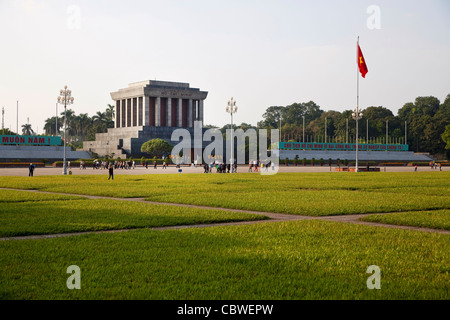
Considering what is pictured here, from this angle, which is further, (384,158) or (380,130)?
(380,130)

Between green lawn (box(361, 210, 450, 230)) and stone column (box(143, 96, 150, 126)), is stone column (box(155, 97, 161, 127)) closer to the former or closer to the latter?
stone column (box(143, 96, 150, 126))

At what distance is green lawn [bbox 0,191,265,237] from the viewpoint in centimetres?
1298

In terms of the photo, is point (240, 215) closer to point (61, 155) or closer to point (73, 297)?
point (73, 297)

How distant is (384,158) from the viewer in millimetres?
121750

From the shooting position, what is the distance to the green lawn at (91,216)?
13.0m

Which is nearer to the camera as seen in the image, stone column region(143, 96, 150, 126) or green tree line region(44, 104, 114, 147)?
stone column region(143, 96, 150, 126)

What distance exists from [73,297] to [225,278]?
7.54ft

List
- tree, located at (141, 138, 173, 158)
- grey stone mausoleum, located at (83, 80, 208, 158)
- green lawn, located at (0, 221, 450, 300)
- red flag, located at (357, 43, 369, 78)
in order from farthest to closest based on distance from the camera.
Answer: grey stone mausoleum, located at (83, 80, 208, 158) → tree, located at (141, 138, 173, 158) → red flag, located at (357, 43, 369, 78) → green lawn, located at (0, 221, 450, 300)

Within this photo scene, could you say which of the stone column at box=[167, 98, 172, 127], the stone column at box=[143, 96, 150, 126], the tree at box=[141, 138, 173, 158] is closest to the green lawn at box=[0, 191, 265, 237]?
the tree at box=[141, 138, 173, 158]

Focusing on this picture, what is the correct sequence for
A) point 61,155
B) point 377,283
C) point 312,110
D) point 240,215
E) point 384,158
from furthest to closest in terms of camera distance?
point 312,110 → point 384,158 → point 61,155 → point 240,215 → point 377,283

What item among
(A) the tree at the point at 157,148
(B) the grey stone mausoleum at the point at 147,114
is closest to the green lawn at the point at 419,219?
(A) the tree at the point at 157,148

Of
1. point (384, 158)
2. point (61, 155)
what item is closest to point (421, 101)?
point (384, 158)

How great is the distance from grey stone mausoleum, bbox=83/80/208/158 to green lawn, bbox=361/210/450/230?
95223 millimetres
